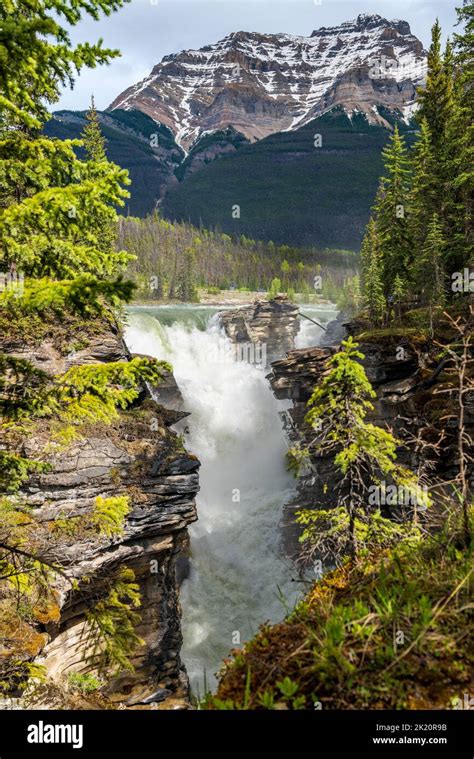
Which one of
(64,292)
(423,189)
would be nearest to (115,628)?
(64,292)

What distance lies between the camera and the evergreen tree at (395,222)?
2670 cm

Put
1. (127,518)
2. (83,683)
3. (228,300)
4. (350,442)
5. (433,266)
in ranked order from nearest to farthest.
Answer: (350,442), (83,683), (127,518), (433,266), (228,300)

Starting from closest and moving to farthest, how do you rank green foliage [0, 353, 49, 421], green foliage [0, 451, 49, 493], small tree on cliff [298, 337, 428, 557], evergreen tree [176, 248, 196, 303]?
green foliage [0, 353, 49, 421], green foliage [0, 451, 49, 493], small tree on cliff [298, 337, 428, 557], evergreen tree [176, 248, 196, 303]

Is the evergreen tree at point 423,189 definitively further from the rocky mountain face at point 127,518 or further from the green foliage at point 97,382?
the green foliage at point 97,382

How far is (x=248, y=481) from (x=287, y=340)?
36.6 m

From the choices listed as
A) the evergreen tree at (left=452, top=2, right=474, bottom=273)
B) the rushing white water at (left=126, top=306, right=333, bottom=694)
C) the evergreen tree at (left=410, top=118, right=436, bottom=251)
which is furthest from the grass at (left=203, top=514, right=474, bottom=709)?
the evergreen tree at (left=410, top=118, right=436, bottom=251)

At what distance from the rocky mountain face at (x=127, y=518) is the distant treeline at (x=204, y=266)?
84.7 metres

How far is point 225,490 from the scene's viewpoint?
29.3m

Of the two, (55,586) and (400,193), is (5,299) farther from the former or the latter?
(400,193)

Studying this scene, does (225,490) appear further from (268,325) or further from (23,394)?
(268,325)

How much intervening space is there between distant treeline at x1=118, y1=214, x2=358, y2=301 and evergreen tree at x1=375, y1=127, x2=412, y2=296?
2803 inches

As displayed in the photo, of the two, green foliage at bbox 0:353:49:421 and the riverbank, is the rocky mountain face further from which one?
the riverbank

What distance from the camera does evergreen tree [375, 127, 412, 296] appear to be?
26703 millimetres

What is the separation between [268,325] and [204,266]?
291 feet
